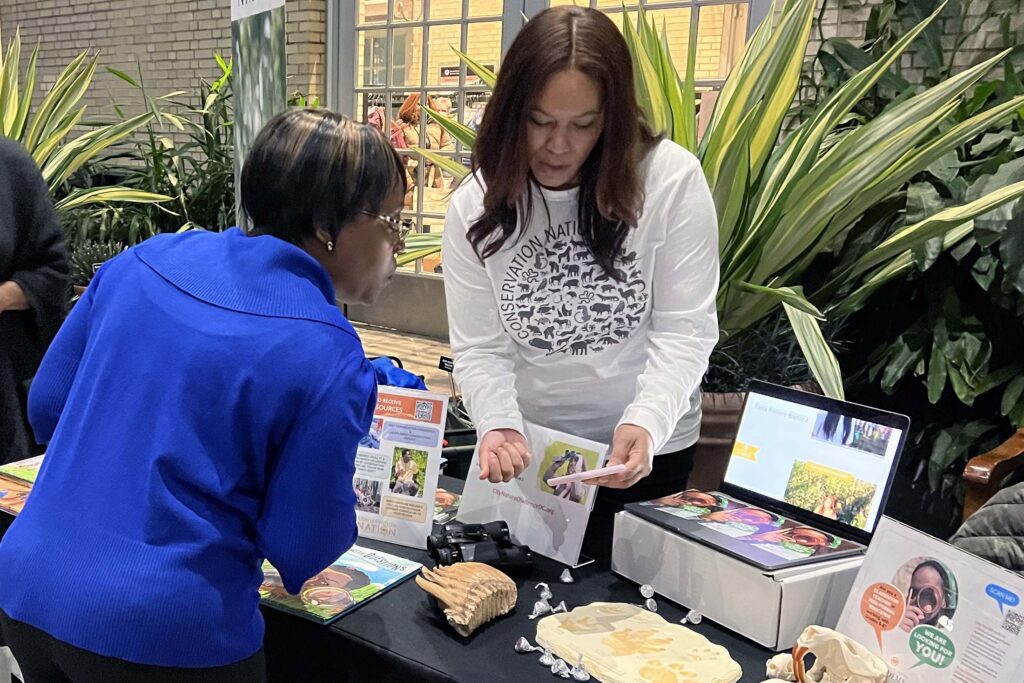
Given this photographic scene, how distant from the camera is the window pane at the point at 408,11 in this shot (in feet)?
20.7

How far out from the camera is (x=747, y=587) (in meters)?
1.15

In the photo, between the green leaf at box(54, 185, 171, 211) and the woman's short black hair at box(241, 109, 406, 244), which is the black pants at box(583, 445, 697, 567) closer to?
the woman's short black hair at box(241, 109, 406, 244)

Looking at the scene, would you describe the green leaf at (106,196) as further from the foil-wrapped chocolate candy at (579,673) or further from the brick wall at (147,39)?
the brick wall at (147,39)

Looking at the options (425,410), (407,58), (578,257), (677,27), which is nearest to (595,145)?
(578,257)

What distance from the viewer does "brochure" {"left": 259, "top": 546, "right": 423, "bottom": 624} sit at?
47.7 inches

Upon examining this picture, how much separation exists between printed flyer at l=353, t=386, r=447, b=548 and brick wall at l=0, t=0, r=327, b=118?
5781 mm

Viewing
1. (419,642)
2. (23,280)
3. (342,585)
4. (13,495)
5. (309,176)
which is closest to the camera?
(309,176)

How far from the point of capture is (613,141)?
57.7 inches

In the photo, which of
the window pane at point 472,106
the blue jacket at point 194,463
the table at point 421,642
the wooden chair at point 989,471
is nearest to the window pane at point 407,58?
the window pane at point 472,106

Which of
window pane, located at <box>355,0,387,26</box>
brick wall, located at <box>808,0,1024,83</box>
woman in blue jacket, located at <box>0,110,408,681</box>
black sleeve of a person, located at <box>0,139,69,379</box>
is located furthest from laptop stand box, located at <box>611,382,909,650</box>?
window pane, located at <box>355,0,387,26</box>

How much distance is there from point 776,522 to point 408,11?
226 inches

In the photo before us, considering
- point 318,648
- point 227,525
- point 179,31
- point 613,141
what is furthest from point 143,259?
point 179,31

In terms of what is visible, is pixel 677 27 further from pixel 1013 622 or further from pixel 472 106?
pixel 1013 622

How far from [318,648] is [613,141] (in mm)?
864
